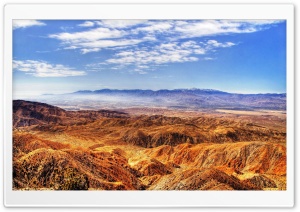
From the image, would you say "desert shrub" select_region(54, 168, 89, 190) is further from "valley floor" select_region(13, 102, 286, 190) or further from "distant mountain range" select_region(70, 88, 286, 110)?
"distant mountain range" select_region(70, 88, 286, 110)

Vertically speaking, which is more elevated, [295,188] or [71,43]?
[71,43]

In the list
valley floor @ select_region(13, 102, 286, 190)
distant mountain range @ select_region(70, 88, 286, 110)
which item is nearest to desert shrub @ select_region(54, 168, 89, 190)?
valley floor @ select_region(13, 102, 286, 190)

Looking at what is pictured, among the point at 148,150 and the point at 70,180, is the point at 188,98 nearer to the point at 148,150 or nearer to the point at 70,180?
the point at 148,150
